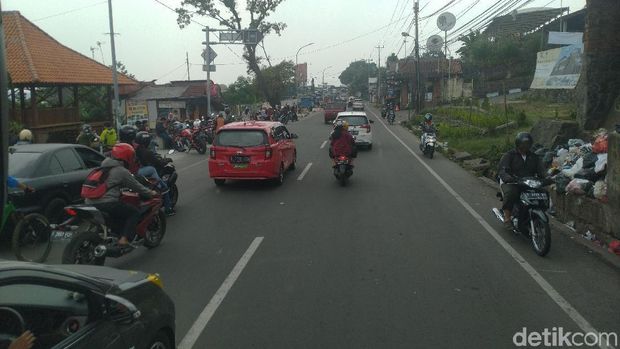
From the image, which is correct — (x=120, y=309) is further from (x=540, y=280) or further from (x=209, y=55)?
(x=209, y=55)

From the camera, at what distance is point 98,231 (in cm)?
688

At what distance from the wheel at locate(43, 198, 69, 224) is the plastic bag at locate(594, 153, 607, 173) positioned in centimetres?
848

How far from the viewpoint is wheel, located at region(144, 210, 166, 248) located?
26.0 feet

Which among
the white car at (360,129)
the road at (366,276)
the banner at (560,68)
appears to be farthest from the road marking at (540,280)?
the banner at (560,68)

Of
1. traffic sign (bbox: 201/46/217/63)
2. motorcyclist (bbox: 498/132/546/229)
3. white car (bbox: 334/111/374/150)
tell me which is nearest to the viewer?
motorcyclist (bbox: 498/132/546/229)

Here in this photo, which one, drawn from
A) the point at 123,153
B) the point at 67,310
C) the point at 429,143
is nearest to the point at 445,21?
the point at 429,143

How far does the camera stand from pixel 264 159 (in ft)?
42.2

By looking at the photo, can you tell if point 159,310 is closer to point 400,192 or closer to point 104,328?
point 104,328

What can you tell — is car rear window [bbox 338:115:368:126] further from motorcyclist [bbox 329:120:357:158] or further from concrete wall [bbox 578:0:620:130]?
concrete wall [bbox 578:0:620:130]

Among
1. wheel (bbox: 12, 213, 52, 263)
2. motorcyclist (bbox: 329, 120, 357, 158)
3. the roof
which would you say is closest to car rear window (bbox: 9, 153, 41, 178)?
wheel (bbox: 12, 213, 52, 263)

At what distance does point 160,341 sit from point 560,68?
962 inches

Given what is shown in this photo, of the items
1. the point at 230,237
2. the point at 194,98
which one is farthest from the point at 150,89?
the point at 230,237

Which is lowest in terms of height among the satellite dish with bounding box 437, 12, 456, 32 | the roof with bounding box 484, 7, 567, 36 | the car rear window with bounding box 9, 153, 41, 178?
the car rear window with bounding box 9, 153, 41, 178

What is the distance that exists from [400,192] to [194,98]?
99.4 feet
